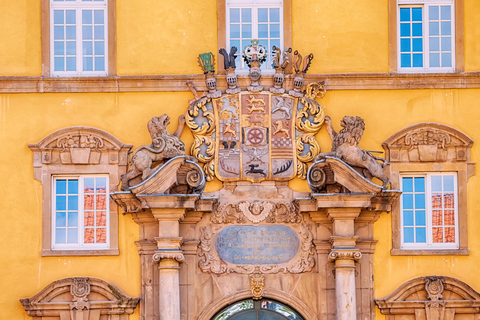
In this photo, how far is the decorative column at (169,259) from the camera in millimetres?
22297

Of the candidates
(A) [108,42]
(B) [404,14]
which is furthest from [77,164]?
(B) [404,14]

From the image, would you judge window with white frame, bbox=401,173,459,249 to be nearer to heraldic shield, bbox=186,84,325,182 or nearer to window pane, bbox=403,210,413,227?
window pane, bbox=403,210,413,227

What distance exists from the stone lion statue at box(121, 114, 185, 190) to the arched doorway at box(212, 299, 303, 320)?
9.58 ft

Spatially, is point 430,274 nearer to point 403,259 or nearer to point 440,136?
point 403,259

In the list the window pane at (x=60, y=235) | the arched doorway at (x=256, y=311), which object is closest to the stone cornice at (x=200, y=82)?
the window pane at (x=60, y=235)

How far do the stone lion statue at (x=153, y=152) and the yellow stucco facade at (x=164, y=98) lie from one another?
304 mm

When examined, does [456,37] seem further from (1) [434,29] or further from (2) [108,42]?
(2) [108,42]

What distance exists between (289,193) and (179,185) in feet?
6.69

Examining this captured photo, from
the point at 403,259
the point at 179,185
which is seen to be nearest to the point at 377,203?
the point at 403,259

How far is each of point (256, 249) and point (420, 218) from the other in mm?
3088

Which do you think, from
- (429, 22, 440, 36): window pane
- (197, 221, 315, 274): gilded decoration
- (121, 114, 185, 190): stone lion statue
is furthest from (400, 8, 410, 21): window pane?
(121, 114, 185, 190): stone lion statue

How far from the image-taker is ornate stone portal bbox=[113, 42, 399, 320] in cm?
2242

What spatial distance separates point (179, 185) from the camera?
22.6m

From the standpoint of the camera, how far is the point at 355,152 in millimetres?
22484
